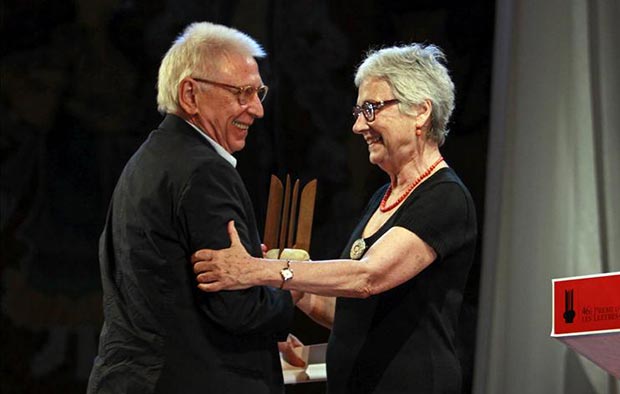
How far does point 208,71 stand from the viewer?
2217 mm

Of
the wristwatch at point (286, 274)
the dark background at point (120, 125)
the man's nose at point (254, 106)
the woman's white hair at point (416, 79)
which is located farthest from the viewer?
the dark background at point (120, 125)

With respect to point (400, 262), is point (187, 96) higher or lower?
higher

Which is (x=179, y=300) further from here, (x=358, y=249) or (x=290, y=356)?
(x=290, y=356)

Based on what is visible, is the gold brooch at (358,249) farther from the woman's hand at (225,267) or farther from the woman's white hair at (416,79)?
the woman's hand at (225,267)

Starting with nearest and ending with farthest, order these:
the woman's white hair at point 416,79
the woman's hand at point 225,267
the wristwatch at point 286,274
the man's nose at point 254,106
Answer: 1. the woman's hand at point 225,267
2. the wristwatch at point 286,274
3. the man's nose at point 254,106
4. the woman's white hair at point 416,79

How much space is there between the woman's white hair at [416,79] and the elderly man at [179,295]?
55cm

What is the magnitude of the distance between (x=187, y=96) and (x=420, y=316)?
756 mm

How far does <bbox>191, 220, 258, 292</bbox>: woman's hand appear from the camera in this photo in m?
2.03

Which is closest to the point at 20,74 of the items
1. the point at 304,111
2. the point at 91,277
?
the point at 91,277

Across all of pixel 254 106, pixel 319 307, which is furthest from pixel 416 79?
pixel 319 307

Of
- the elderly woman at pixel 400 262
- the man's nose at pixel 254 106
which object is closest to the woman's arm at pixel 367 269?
the elderly woman at pixel 400 262

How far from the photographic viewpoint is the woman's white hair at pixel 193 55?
2.22 m

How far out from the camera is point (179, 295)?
6.80ft

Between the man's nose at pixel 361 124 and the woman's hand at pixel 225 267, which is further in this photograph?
A: the man's nose at pixel 361 124
